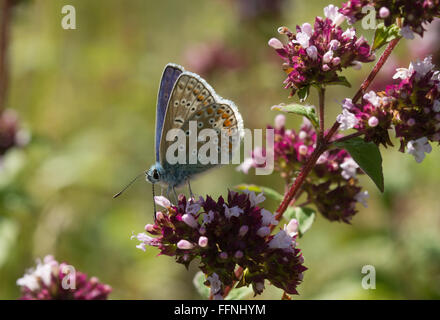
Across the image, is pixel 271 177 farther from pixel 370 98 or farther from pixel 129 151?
pixel 370 98

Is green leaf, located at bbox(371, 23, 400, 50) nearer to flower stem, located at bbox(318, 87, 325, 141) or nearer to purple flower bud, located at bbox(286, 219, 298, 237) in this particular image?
flower stem, located at bbox(318, 87, 325, 141)

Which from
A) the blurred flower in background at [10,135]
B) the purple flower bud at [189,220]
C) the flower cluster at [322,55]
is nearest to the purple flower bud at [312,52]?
the flower cluster at [322,55]

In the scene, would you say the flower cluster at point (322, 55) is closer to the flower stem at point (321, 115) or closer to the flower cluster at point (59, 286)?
the flower stem at point (321, 115)

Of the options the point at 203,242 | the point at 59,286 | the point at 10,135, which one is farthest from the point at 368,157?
the point at 10,135

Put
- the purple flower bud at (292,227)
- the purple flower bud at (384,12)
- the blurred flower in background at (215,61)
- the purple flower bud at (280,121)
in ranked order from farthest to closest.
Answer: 1. the blurred flower in background at (215,61)
2. the purple flower bud at (280,121)
3. the purple flower bud at (292,227)
4. the purple flower bud at (384,12)

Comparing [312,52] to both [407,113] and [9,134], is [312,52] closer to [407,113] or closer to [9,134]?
[407,113]

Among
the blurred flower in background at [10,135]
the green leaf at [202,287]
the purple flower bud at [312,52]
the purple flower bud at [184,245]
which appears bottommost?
the green leaf at [202,287]

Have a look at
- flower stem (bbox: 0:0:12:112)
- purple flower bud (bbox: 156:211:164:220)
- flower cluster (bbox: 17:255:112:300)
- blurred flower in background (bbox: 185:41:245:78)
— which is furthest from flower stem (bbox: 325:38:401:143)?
blurred flower in background (bbox: 185:41:245:78)

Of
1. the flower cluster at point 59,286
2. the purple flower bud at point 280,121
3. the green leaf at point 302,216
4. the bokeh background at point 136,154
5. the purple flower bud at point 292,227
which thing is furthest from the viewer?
the bokeh background at point 136,154
